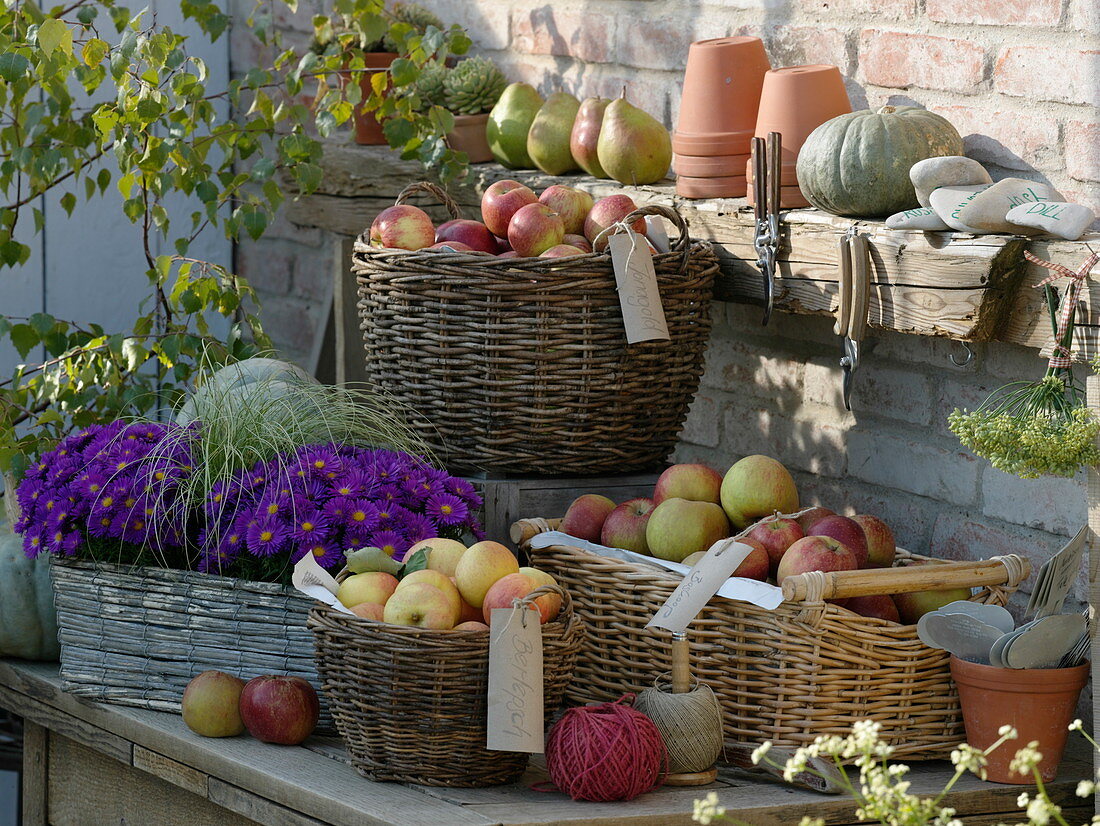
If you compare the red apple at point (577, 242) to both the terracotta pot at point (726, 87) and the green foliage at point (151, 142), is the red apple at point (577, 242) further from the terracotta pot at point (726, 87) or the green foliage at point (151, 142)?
the green foliage at point (151, 142)

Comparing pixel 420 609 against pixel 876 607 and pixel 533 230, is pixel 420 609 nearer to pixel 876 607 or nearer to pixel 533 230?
pixel 876 607

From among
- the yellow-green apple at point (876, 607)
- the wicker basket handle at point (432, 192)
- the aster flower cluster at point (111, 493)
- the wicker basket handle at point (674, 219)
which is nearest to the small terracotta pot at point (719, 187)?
the wicker basket handle at point (674, 219)

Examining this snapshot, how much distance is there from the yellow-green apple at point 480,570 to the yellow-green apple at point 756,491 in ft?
1.05

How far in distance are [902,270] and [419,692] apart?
0.73m

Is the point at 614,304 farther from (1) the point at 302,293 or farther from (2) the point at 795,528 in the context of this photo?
(1) the point at 302,293

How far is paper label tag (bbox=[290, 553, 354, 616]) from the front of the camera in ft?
4.84

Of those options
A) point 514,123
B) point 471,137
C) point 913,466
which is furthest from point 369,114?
point 913,466

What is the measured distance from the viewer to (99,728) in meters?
1.79

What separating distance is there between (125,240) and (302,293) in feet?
1.23

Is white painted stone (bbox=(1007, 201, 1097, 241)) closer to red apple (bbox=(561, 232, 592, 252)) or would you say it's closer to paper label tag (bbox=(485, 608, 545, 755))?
red apple (bbox=(561, 232, 592, 252))

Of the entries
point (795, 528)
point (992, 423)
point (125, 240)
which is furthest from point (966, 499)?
point (125, 240)

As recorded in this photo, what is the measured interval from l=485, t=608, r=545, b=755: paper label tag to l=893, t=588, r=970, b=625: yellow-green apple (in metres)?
0.43

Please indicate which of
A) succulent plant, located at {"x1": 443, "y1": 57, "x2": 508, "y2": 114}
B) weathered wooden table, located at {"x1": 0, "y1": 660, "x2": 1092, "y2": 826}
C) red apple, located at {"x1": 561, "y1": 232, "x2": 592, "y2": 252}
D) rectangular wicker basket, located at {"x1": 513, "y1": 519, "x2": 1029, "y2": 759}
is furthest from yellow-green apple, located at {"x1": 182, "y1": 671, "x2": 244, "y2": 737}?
succulent plant, located at {"x1": 443, "y1": 57, "x2": 508, "y2": 114}

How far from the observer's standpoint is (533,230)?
186 centimetres
